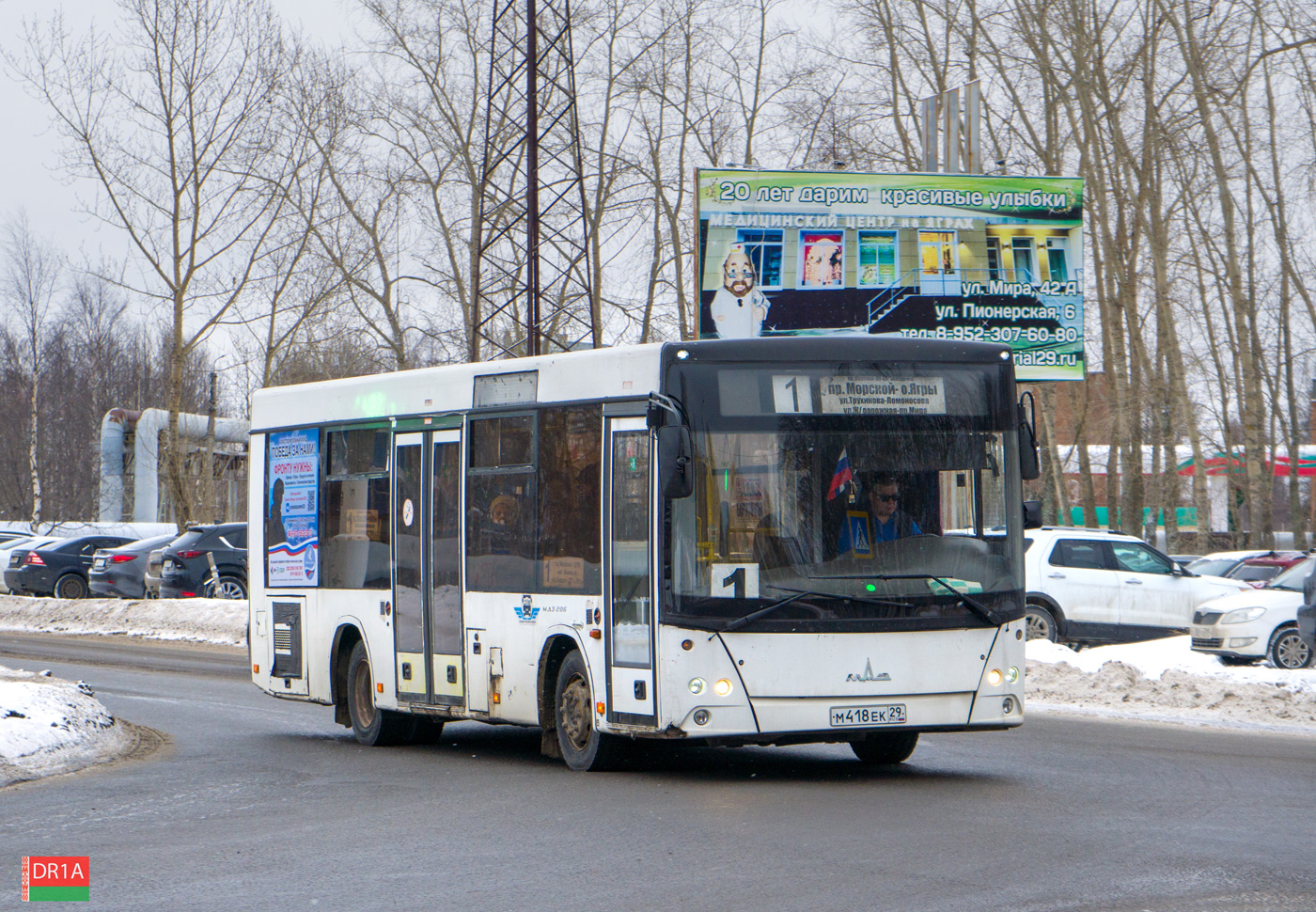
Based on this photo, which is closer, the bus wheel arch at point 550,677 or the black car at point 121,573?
the bus wheel arch at point 550,677

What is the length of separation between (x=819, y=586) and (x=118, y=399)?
3209 inches

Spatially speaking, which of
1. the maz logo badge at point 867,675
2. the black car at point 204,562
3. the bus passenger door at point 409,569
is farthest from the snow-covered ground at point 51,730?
the black car at point 204,562

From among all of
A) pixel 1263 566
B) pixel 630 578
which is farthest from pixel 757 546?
pixel 1263 566

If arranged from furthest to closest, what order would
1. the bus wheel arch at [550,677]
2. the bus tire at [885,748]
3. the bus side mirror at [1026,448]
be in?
1. the bus tire at [885,748]
2. the bus wheel arch at [550,677]
3. the bus side mirror at [1026,448]

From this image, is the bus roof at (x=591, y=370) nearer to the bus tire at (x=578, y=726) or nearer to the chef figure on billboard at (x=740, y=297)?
the bus tire at (x=578, y=726)

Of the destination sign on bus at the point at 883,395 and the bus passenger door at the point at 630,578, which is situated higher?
the destination sign on bus at the point at 883,395

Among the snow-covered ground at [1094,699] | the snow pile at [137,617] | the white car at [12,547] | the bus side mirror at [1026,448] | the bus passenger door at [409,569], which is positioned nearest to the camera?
the bus side mirror at [1026,448]

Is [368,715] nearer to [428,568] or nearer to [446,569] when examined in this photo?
[428,568]

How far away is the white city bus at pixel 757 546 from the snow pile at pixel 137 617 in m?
17.7

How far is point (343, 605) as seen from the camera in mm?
13039

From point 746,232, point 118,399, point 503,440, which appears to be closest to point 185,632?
point 746,232

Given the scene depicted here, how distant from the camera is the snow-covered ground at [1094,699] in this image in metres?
11.7

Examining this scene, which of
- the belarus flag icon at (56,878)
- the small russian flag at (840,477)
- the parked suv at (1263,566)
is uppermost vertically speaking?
the small russian flag at (840,477)

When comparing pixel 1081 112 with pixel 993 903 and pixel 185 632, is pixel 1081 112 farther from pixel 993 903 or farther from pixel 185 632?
pixel 993 903
